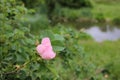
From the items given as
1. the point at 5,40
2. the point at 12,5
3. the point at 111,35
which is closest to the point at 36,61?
the point at 5,40

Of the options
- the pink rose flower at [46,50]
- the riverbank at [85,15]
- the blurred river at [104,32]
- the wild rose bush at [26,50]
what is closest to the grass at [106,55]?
the blurred river at [104,32]

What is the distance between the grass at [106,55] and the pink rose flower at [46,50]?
5.07 meters

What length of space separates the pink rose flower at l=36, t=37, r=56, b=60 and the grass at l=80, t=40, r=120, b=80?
507cm

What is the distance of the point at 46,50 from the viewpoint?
193cm

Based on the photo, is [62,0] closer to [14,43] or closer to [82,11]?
[82,11]

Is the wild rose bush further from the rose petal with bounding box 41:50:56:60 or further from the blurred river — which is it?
the blurred river

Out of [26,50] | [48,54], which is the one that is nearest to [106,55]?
[26,50]

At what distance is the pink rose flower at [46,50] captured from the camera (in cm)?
193

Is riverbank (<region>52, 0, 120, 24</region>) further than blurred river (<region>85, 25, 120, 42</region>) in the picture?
Yes

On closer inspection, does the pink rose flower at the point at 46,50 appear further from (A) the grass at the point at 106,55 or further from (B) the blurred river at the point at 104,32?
(B) the blurred river at the point at 104,32

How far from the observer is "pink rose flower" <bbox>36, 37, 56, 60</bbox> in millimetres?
1927

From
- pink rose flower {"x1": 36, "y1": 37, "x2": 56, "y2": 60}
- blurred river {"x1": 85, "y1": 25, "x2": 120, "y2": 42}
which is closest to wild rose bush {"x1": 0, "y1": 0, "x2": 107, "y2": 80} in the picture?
pink rose flower {"x1": 36, "y1": 37, "x2": 56, "y2": 60}

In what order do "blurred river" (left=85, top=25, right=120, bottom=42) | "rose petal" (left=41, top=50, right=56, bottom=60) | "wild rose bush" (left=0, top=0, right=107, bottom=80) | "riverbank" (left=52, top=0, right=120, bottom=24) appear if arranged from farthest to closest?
"riverbank" (left=52, top=0, right=120, bottom=24) → "blurred river" (left=85, top=25, right=120, bottom=42) → "wild rose bush" (left=0, top=0, right=107, bottom=80) → "rose petal" (left=41, top=50, right=56, bottom=60)

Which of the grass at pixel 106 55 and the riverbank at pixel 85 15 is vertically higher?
the grass at pixel 106 55
